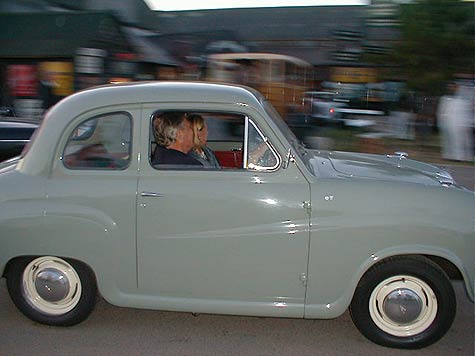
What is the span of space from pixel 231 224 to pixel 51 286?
141 cm

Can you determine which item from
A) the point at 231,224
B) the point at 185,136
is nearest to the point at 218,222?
the point at 231,224

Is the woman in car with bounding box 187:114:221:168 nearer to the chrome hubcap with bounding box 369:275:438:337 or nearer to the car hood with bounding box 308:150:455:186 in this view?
the car hood with bounding box 308:150:455:186

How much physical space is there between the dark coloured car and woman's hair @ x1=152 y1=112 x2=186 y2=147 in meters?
4.08

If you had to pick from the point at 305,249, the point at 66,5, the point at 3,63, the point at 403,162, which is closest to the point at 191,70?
the point at 3,63

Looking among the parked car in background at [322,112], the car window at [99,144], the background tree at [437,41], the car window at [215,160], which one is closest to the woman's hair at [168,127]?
the car window at [215,160]

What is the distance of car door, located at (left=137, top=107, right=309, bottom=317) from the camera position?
3508mm

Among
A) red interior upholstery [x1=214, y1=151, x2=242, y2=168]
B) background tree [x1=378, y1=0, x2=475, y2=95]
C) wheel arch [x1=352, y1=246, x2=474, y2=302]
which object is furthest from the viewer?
background tree [x1=378, y1=0, x2=475, y2=95]

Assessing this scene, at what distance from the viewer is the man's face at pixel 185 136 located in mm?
3846

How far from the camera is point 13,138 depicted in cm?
723

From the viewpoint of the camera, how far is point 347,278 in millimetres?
3537

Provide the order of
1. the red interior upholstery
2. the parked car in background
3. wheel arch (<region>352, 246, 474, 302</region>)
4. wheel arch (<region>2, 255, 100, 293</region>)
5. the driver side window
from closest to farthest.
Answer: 1. wheel arch (<region>352, 246, 474, 302</region>)
2. the driver side window
3. wheel arch (<region>2, 255, 100, 293</region>)
4. the red interior upholstery
5. the parked car in background

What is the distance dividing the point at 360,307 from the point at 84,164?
2160mm

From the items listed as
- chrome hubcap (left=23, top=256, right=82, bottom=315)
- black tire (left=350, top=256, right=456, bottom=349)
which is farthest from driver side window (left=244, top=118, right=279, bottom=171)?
chrome hubcap (left=23, top=256, right=82, bottom=315)

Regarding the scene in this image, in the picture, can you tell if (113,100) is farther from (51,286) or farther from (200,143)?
(51,286)
